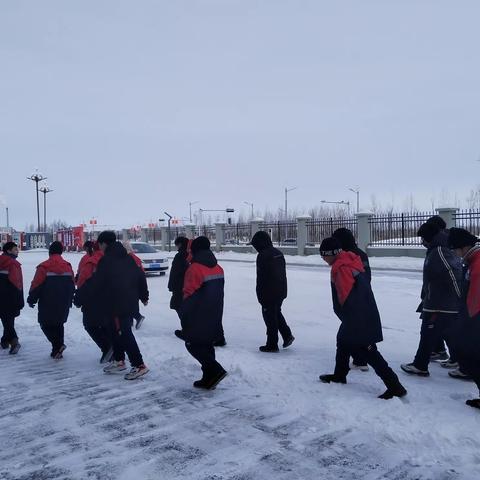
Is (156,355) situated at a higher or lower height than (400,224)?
lower

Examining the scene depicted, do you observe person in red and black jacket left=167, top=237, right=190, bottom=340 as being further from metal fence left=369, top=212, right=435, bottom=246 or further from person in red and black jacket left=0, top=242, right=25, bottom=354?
metal fence left=369, top=212, right=435, bottom=246

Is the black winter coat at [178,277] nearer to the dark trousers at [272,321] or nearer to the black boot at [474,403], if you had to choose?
the dark trousers at [272,321]

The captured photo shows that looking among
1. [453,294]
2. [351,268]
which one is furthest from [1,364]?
[453,294]

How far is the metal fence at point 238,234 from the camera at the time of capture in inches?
1464

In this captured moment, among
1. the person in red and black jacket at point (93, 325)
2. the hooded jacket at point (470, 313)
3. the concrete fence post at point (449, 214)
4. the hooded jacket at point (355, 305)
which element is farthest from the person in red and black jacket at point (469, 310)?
the concrete fence post at point (449, 214)

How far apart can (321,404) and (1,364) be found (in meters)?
4.69

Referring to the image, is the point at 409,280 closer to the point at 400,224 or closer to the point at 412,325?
the point at 412,325

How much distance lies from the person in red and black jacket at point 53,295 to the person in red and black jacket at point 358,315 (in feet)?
13.2

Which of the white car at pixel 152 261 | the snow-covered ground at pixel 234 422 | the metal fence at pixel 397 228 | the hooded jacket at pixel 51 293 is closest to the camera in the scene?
the snow-covered ground at pixel 234 422

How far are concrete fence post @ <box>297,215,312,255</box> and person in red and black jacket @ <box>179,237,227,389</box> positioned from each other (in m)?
26.0

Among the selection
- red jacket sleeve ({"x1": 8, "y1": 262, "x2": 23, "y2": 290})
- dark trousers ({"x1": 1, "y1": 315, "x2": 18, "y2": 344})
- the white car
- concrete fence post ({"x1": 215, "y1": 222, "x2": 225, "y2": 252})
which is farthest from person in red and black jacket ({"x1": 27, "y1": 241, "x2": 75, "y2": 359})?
concrete fence post ({"x1": 215, "y1": 222, "x2": 225, "y2": 252})

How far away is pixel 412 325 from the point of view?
8766 millimetres

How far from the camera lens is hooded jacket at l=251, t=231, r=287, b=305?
6.87 meters

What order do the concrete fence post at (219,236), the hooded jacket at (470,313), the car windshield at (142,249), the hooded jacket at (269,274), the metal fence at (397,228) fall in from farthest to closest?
the concrete fence post at (219,236)
the metal fence at (397,228)
the car windshield at (142,249)
the hooded jacket at (269,274)
the hooded jacket at (470,313)
